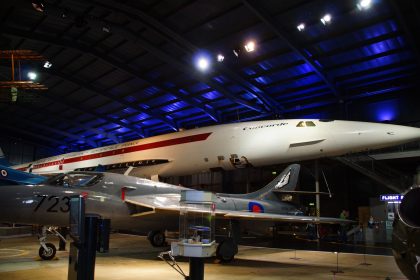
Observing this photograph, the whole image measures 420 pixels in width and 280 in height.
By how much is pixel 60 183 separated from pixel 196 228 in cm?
524

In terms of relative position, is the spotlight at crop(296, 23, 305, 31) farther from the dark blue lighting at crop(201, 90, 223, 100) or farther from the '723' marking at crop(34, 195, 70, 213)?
the '723' marking at crop(34, 195, 70, 213)

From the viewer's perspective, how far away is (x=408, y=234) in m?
2.48

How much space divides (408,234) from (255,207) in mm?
10199

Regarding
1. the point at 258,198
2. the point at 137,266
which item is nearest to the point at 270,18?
the point at 258,198

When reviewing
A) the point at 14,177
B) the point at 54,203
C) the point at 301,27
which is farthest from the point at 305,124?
the point at 14,177

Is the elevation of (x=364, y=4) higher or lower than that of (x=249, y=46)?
higher

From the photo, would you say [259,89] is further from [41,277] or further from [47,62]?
[41,277]

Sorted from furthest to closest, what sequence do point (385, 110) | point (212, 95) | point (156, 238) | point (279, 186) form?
point (212, 95) → point (385, 110) → point (279, 186) → point (156, 238)

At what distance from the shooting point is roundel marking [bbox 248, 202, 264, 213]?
12.4 metres

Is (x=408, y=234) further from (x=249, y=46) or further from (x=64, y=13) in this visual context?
(x=64, y=13)

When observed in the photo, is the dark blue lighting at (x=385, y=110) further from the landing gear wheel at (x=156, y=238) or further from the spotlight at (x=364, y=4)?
the landing gear wheel at (x=156, y=238)

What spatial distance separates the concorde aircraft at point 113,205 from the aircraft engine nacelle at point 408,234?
6.71 m

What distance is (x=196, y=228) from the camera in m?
5.72

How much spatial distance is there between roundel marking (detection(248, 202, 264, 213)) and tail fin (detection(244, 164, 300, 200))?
2.80ft
